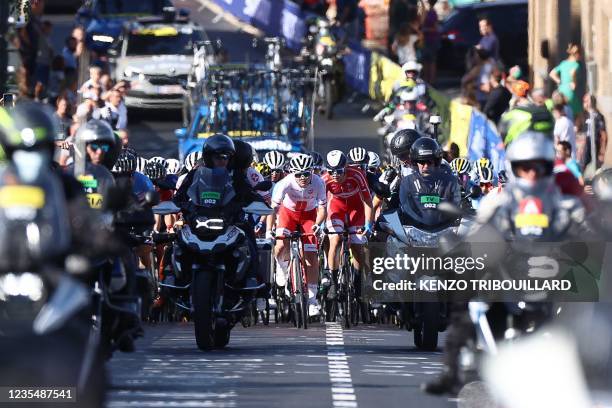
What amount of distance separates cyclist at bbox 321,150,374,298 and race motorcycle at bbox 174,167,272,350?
3456mm

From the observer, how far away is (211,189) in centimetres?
1962

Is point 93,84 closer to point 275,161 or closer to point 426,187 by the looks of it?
point 275,161

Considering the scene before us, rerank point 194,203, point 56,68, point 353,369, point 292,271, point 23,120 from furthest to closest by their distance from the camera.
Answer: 1. point 56,68
2. point 292,271
3. point 194,203
4. point 353,369
5. point 23,120

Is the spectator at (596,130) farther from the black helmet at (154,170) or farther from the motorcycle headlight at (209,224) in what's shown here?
the motorcycle headlight at (209,224)

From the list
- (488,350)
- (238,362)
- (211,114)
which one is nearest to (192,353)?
(238,362)

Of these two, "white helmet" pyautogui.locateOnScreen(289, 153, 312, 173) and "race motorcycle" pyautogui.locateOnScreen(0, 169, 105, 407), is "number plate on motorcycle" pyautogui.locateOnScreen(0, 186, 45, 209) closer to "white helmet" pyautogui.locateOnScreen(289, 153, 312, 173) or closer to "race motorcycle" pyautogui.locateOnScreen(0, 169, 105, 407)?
"race motorcycle" pyautogui.locateOnScreen(0, 169, 105, 407)

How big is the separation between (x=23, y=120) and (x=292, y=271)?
1046 centimetres

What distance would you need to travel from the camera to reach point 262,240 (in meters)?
22.8

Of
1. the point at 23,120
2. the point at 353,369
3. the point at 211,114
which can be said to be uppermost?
the point at 211,114

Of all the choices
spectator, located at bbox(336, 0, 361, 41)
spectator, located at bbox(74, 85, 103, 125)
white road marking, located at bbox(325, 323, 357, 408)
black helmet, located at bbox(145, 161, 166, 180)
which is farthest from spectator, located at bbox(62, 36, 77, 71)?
white road marking, located at bbox(325, 323, 357, 408)

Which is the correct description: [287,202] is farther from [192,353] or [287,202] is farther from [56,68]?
[56,68]

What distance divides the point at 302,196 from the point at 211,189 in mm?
3689

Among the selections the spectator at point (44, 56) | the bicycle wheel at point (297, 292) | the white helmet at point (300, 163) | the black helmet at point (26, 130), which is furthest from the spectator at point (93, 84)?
the black helmet at point (26, 130)

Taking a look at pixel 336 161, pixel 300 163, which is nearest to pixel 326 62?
pixel 336 161
